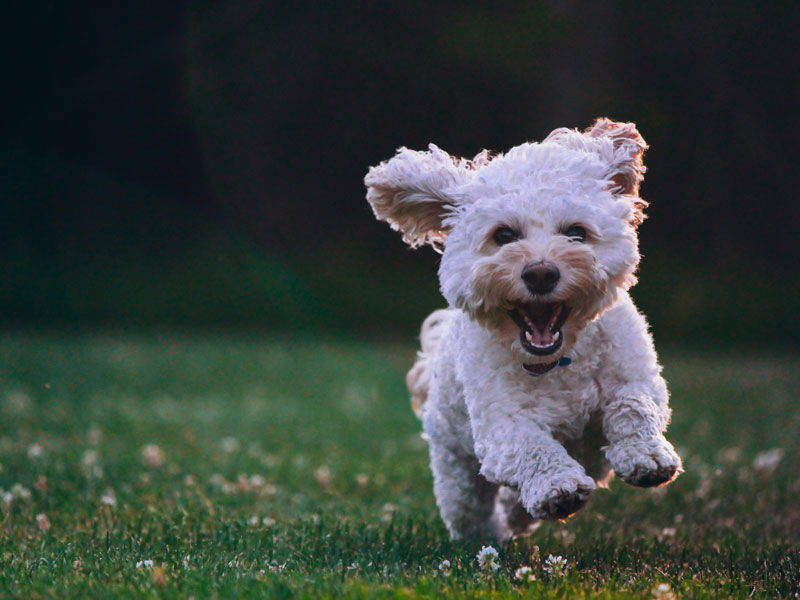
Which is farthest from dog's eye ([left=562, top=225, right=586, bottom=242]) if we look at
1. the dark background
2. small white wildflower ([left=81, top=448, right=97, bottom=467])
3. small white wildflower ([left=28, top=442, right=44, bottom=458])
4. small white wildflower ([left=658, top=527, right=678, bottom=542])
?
the dark background

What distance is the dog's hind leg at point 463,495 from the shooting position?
14.7 ft

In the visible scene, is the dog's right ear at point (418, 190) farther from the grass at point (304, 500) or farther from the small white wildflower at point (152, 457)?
the small white wildflower at point (152, 457)

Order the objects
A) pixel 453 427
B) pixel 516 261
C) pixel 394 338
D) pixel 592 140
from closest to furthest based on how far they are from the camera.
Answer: pixel 516 261, pixel 592 140, pixel 453 427, pixel 394 338

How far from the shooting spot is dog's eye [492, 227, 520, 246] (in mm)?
3629

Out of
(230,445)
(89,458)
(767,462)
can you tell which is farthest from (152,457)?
(767,462)

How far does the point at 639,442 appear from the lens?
346cm

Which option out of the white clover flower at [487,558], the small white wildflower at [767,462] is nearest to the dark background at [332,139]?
the small white wildflower at [767,462]

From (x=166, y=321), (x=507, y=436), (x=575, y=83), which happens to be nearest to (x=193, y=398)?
(x=507, y=436)

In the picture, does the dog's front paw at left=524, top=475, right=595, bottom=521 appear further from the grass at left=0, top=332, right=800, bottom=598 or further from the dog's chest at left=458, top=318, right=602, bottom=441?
→ the dog's chest at left=458, top=318, right=602, bottom=441

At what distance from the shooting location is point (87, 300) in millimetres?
18891

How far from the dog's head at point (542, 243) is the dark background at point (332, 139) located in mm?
14890

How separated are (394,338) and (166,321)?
4664 millimetres

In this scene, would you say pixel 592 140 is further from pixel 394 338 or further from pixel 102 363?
pixel 394 338

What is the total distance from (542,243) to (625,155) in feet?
2.38
